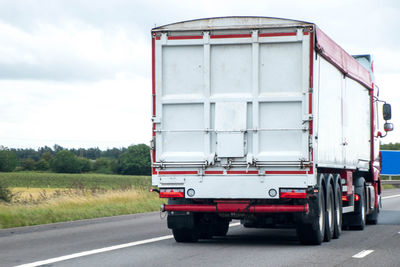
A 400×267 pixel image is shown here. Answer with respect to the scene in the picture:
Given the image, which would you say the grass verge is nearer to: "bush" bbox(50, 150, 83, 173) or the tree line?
the tree line


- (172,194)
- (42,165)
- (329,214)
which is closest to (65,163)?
(42,165)

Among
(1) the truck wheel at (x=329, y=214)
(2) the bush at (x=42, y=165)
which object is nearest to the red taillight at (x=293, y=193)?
(1) the truck wheel at (x=329, y=214)

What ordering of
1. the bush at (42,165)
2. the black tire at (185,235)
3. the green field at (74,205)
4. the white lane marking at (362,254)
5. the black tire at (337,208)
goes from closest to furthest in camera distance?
the white lane marking at (362,254), the black tire at (185,235), the black tire at (337,208), the green field at (74,205), the bush at (42,165)

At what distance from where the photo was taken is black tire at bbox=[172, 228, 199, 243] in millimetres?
13961

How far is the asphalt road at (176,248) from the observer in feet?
36.4

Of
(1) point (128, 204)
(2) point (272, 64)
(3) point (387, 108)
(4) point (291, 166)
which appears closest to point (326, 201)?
(4) point (291, 166)

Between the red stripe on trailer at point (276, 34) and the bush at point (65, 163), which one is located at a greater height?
the red stripe on trailer at point (276, 34)

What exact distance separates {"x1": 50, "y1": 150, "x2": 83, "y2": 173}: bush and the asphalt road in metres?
74.0

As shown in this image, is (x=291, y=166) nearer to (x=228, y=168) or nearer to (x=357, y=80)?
(x=228, y=168)

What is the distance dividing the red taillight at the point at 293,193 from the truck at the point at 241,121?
0.02m

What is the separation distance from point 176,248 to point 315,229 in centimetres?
241

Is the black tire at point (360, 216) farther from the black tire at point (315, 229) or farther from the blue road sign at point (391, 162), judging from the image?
the blue road sign at point (391, 162)

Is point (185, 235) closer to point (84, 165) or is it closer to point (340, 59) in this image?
point (340, 59)

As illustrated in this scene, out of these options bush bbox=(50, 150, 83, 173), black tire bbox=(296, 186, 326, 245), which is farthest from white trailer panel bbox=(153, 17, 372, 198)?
bush bbox=(50, 150, 83, 173)
